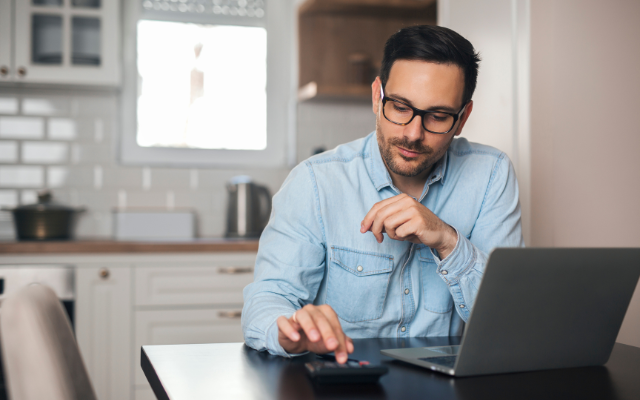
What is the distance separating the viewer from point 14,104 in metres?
2.92

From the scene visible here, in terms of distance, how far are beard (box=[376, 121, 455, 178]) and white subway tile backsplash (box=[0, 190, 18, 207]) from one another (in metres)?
2.31

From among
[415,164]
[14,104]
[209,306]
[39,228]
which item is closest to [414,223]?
[415,164]

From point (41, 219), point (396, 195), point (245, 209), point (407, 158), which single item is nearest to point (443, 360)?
point (396, 195)

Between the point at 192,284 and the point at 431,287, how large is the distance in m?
1.47

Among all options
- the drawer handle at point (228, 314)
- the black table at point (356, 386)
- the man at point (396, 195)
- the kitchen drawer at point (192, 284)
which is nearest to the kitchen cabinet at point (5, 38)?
the kitchen drawer at point (192, 284)

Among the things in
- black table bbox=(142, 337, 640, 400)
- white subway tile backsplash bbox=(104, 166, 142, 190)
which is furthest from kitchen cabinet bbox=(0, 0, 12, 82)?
black table bbox=(142, 337, 640, 400)

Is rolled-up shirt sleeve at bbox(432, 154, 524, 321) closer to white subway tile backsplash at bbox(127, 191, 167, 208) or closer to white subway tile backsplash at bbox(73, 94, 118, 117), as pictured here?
white subway tile backsplash at bbox(127, 191, 167, 208)

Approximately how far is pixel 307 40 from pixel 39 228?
1601 mm

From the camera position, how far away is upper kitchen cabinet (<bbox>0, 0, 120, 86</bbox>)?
8.79ft

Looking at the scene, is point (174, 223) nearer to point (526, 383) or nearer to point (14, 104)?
point (14, 104)

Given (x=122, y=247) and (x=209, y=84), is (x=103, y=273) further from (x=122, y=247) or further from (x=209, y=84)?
(x=209, y=84)

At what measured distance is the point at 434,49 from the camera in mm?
1237

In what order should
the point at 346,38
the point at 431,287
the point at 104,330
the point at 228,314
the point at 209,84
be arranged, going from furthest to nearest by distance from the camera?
the point at 209,84
the point at 346,38
the point at 228,314
the point at 104,330
the point at 431,287

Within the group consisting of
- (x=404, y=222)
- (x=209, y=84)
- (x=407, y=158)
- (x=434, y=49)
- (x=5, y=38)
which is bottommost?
(x=404, y=222)
